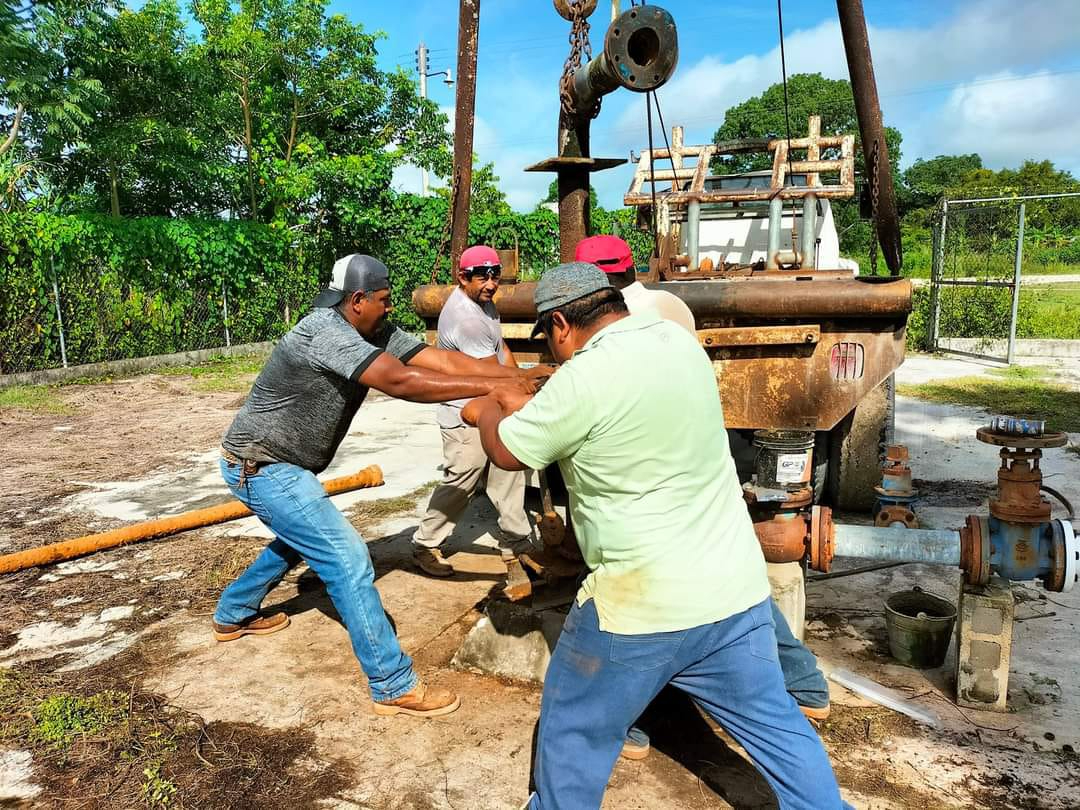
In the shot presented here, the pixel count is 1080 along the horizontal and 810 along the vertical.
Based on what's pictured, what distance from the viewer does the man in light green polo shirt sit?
2.07 m

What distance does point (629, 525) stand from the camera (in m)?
2.10

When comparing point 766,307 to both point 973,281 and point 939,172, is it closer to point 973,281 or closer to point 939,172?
point 973,281

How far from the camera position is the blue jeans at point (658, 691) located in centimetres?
210

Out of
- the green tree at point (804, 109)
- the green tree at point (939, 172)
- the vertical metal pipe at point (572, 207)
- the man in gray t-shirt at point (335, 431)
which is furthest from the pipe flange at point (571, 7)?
the green tree at point (939, 172)

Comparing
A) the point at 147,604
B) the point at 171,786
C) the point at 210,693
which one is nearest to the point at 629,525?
the point at 171,786

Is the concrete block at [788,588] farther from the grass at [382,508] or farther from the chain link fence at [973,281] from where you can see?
the chain link fence at [973,281]

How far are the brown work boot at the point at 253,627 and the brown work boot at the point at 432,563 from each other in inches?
35.3

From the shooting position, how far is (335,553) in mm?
3346

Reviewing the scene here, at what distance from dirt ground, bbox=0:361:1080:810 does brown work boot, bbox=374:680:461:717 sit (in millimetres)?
43

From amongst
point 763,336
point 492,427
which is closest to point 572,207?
point 763,336

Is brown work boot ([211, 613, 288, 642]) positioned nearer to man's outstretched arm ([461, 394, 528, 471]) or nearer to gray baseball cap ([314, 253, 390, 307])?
gray baseball cap ([314, 253, 390, 307])

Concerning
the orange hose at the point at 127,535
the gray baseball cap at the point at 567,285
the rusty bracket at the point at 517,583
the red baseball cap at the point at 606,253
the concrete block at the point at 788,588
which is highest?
the red baseball cap at the point at 606,253

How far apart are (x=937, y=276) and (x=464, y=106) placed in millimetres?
11321

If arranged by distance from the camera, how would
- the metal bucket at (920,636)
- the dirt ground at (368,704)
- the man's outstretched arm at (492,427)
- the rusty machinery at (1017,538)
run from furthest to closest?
the metal bucket at (920,636) < the rusty machinery at (1017,538) < the dirt ground at (368,704) < the man's outstretched arm at (492,427)
